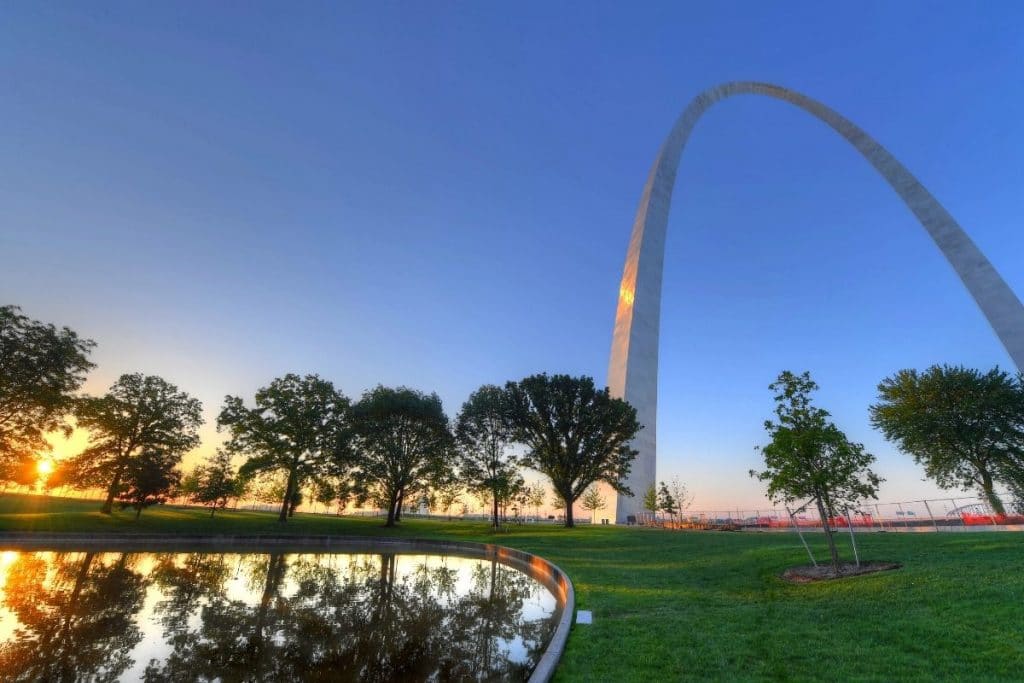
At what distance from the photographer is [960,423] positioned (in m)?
36.9

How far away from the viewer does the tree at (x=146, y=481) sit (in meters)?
35.8

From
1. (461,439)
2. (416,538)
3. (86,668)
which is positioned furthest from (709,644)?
(461,439)

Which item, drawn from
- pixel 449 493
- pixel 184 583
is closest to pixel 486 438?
pixel 449 493

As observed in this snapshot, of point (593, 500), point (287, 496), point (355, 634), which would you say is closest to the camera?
point (355, 634)

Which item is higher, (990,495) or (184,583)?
(990,495)

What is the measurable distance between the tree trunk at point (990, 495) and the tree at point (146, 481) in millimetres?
57984

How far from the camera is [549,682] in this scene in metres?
6.09

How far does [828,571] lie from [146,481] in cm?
4286

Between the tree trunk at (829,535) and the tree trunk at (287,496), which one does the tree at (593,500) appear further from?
the tree trunk at (829,535)

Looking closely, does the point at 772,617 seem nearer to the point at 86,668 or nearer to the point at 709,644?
the point at 709,644

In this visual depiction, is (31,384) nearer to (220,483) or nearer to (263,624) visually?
(220,483)

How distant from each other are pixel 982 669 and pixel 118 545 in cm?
3574

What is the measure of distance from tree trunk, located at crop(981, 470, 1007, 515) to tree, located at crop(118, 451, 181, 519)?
58.0 metres

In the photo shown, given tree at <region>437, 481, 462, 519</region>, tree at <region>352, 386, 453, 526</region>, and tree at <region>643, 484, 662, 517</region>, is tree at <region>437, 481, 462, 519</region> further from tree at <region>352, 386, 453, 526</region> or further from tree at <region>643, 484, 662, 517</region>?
tree at <region>643, 484, 662, 517</region>
